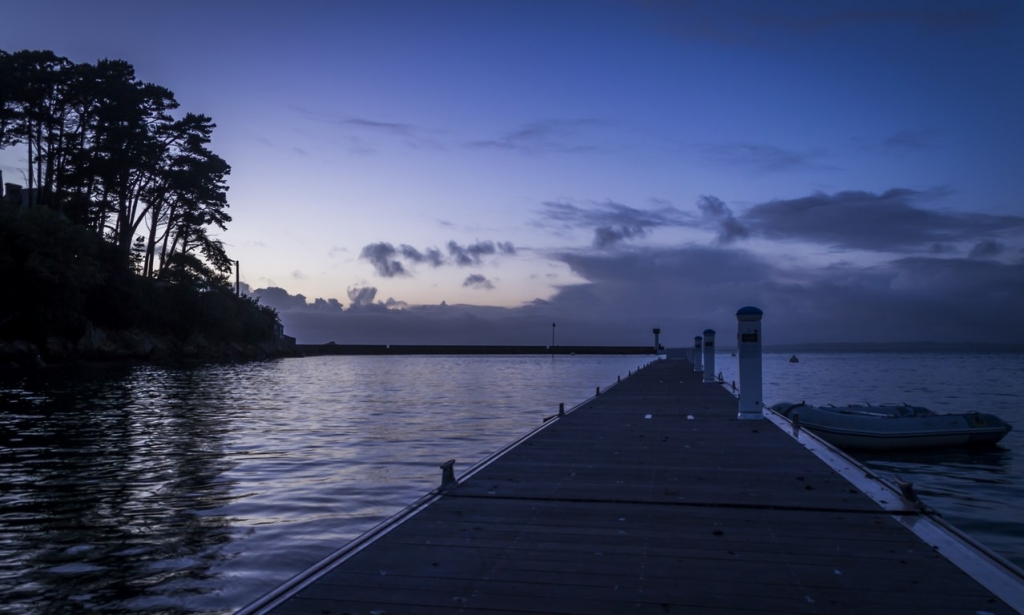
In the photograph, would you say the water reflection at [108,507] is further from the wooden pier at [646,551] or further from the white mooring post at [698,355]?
the white mooring post at [698,355]

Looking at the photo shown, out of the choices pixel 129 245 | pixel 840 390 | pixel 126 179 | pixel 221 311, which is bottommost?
pixel 840 390

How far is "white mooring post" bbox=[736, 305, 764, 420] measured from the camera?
13.8m

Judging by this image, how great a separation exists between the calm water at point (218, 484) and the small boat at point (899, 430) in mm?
355

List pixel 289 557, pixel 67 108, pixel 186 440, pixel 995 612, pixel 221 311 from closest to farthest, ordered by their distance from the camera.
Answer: pixel 995 612
pixel 289 557
pixel 186 440
pixel 67 108
pixel 221 311

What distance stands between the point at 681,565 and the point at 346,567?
2.35m

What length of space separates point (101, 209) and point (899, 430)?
166 feet

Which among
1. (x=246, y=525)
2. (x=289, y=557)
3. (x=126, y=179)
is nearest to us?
(x=289, y=557)

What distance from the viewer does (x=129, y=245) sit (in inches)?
2073

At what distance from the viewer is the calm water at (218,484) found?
657 cm

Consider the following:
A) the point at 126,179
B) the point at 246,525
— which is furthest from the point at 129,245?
the point at 246,525

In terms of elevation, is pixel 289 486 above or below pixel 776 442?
below

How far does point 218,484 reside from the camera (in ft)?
35.3

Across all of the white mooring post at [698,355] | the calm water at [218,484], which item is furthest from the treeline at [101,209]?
the white mooring post at [698,355]

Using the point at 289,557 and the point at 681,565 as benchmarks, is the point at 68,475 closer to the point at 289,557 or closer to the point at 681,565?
the point at 289,557
